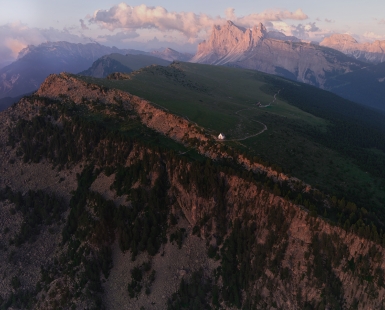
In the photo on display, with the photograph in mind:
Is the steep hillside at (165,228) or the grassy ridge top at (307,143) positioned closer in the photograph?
the steep hillside at (165,228)

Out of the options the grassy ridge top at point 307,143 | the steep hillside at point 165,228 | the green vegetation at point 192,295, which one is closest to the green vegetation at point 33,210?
the steep hillside at point 165,228

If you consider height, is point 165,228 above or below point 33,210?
above

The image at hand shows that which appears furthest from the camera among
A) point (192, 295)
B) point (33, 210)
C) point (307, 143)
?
point (307, 143)

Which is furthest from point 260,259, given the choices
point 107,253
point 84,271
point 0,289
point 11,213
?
point 11,213

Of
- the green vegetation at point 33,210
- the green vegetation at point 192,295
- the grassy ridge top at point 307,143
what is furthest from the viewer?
the green vegetation at point 33,210

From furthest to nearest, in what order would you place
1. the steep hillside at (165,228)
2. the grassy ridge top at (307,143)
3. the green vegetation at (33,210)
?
1. the green vegetation at (33,210)
2. the grassy ridge top at (307,143)
3. the steep hillside at (165,228)

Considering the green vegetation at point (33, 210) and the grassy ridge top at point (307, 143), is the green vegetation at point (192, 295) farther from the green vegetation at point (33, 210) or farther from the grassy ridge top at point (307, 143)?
the green vegetation at point (33, 210)

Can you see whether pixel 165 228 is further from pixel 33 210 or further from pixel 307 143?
pixel 307 143

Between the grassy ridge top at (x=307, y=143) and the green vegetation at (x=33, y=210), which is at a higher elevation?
the grassy ridge top at (x=307, y=143)

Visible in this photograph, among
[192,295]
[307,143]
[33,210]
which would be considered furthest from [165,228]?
[307,143]
